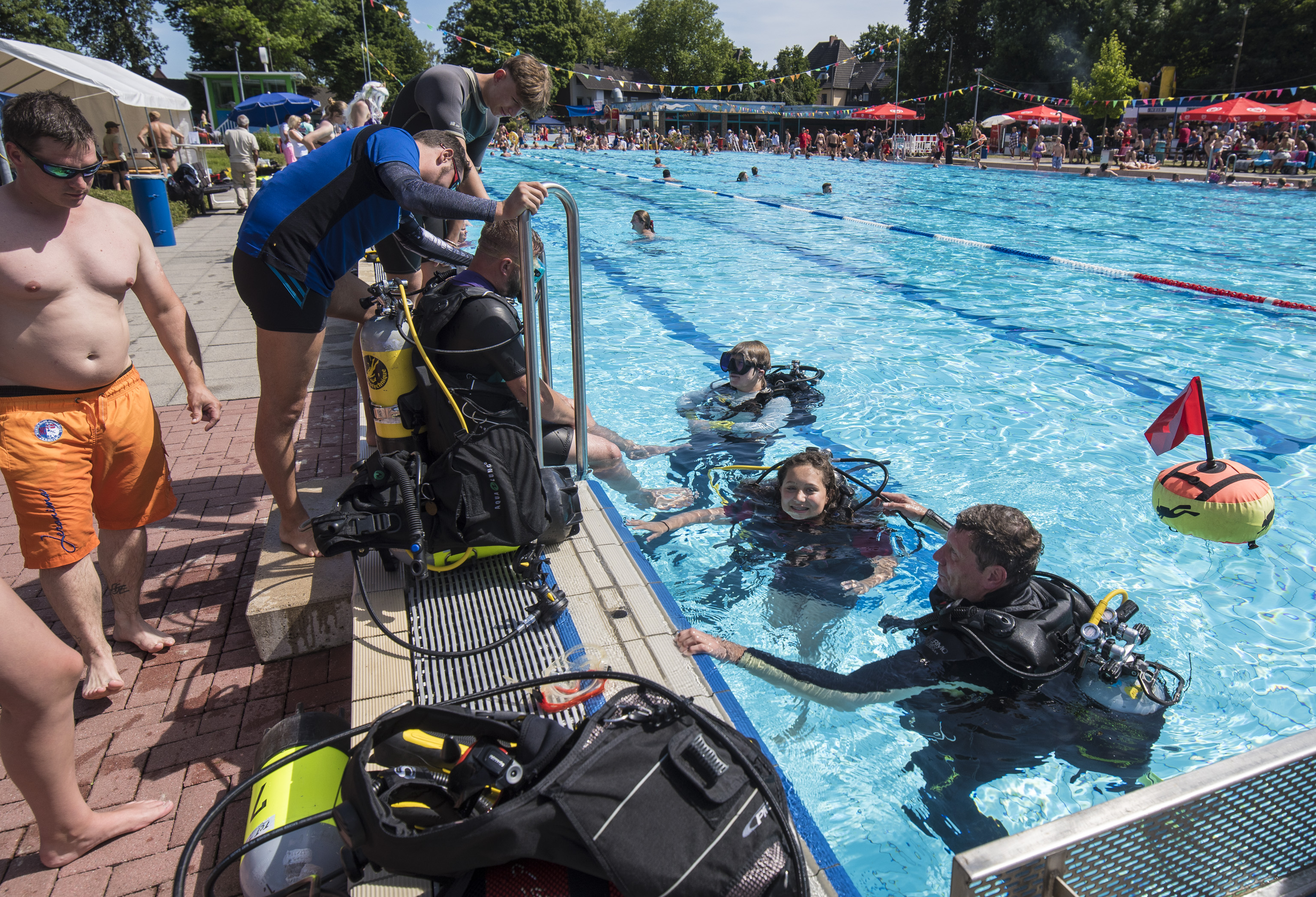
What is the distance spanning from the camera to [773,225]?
1522cm

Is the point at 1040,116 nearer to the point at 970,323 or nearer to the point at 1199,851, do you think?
the point at 970,323

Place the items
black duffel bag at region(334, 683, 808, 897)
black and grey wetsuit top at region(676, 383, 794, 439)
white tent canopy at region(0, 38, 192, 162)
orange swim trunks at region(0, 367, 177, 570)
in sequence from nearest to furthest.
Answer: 1. black duffel bag at region(334, 683, 808, 897)
2. orange swim trunks at region(0, 367, 177, 570)
3. black and grey wetsuit top at region(676, 383, 794, 439)
4. white tent canopy at region(0, 38, 192, 162)

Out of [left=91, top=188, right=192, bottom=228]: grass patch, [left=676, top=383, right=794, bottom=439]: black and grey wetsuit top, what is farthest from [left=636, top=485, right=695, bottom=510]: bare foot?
[left=91, top=188, right=192, bottom=228]: grass patch

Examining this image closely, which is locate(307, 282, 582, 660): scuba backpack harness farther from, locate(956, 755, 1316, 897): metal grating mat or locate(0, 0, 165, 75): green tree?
locate(0, 0, 165, 75): green tree

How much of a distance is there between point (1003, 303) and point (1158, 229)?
7578 mm

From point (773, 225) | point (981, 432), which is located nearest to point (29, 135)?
point (981, 432)

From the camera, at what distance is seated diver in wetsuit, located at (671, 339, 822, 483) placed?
505 cm

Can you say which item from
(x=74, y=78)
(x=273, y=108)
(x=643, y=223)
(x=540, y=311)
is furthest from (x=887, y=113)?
(x=540, y=311)

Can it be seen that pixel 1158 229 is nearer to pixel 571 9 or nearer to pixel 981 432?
pixel 981 432

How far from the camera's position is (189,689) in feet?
8.43

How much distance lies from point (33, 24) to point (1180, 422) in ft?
207

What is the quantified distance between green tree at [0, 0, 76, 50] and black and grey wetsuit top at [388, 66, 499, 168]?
53705mm

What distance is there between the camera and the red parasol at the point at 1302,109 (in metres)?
26.1

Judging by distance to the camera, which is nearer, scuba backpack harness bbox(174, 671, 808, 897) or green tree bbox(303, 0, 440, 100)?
scuba backpack harness bbox(174, 671, 808, 897)
